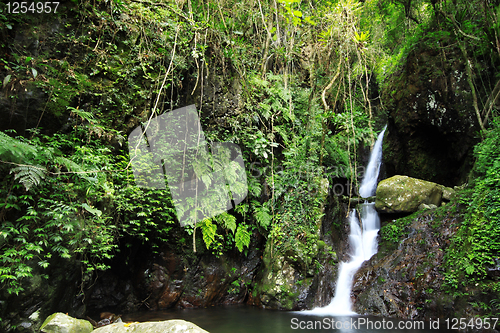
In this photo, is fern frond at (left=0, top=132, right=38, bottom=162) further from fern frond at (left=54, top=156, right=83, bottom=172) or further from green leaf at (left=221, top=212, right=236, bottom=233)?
green leaf at (left=221, top=212, right=236, bottom=233)

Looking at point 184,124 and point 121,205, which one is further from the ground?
point 184,124

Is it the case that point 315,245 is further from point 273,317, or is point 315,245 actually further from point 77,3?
point 77,3

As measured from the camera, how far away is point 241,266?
7078 millimetres

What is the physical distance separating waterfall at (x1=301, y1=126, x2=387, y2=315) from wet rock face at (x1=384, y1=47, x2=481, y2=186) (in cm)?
158

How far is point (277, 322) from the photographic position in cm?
524

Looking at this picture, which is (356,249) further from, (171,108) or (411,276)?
(171,108)

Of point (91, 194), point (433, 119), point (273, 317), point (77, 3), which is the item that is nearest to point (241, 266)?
point (273, 317)

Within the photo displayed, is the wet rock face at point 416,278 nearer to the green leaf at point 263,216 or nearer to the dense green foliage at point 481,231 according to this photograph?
the dense green foliage at point 481,231

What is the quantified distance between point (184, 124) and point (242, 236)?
9.86 ft

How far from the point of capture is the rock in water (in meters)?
3.57

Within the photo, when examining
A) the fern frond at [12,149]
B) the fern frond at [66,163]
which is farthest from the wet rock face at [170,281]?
the fern frond at [12,149]

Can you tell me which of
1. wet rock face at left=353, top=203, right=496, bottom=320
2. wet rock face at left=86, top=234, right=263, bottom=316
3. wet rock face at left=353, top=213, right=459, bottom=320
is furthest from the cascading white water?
wet rock face at left=86, top=234, right=263, bottom=316

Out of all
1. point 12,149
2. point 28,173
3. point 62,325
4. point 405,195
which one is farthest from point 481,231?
point 12,149

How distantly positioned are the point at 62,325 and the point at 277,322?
3.55 meters
